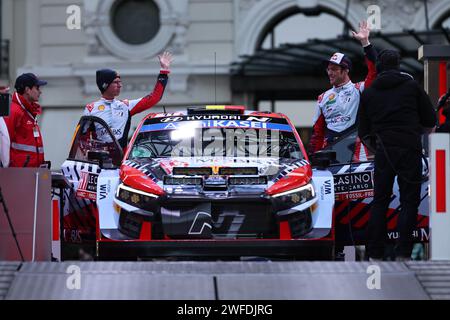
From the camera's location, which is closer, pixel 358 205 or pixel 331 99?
pixel 358 205

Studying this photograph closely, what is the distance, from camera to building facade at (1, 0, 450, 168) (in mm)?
26969

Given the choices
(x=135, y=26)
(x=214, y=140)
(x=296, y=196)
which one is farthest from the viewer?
(x=135, y=26)

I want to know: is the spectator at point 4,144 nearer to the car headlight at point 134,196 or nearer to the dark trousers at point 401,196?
the car headlight at point 134,196

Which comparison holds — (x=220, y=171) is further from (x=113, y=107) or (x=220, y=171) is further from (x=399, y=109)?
(x=113, y=107)

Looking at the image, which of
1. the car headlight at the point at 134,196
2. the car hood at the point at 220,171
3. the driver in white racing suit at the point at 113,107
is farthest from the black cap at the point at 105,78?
the car headlight at the point at 134,196

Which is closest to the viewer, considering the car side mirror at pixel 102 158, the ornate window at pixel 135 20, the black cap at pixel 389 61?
the black cap at pixel 389 61

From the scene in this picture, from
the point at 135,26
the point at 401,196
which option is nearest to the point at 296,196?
the point at 401,196

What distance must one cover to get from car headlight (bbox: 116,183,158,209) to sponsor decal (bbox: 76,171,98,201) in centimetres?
101

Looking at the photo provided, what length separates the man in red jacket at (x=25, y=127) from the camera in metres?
11.9

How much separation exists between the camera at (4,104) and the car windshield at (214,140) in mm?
1311

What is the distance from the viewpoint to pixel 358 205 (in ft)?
37.5

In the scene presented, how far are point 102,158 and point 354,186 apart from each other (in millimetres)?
2284

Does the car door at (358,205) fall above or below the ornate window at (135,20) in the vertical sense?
below
